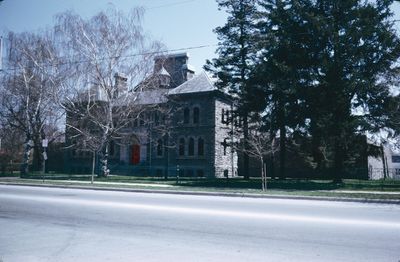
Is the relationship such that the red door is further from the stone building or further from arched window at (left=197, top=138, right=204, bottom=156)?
arched window at (left=197, top=138, right=204, bottom=156)

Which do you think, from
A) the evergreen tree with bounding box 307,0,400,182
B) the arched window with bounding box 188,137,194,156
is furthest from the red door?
the evergreen tree with bounding box 307,0,400,182

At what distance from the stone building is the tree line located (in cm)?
925

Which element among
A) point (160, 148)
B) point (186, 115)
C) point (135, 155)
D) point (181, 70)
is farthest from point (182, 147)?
point (181, 70)

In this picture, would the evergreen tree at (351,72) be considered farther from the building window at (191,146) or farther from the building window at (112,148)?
the building window at (112,148)

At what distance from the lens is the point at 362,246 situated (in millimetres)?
7312

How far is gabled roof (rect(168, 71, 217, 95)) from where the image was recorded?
39.3m

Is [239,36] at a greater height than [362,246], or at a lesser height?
greater

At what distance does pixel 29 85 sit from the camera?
116 feet

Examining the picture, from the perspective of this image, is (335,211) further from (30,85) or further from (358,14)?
(30,85)

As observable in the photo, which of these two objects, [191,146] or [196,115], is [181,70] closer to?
[196,115]

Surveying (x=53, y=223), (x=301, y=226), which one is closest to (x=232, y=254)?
(x=301, y=226)

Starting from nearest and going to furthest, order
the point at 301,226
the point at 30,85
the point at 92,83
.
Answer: the point at 301,226 → the point at 92,83 → the point at 30,85

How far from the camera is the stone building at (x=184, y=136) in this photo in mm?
38406

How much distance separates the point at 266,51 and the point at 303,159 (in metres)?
15.1
